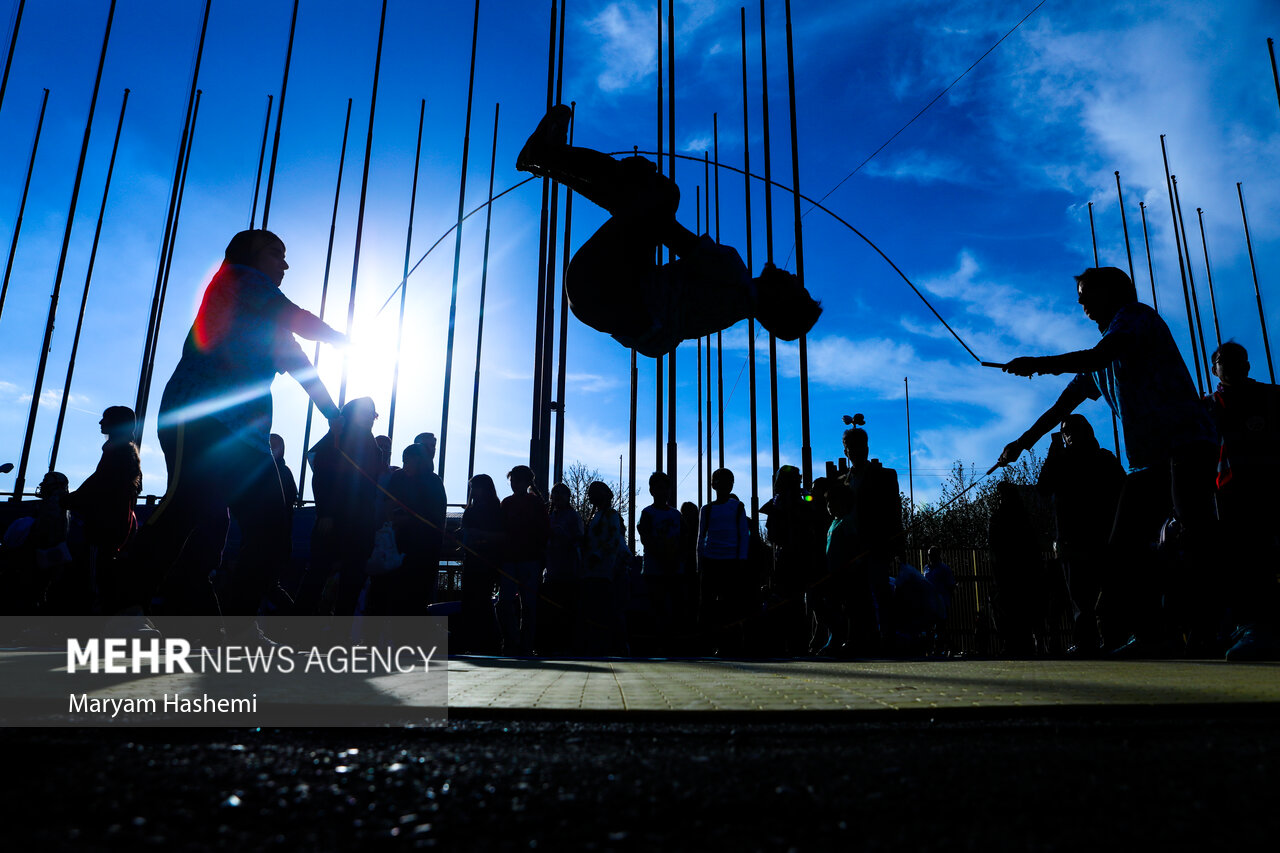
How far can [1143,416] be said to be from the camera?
11.3 feet

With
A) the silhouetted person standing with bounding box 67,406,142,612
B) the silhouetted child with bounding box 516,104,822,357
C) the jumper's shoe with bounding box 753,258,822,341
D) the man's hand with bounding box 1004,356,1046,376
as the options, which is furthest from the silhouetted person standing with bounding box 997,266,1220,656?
the silhouetted person standing with bounding box 67,406,142,612

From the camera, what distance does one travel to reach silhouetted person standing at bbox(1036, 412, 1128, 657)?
14.6 ft

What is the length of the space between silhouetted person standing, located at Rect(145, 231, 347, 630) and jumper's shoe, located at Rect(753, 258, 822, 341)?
1.87 m

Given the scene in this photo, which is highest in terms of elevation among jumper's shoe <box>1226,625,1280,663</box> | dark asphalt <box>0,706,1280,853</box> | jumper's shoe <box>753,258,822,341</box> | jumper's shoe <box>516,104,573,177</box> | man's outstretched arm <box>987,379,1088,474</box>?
jumper's shoe <box>516,104,573,177</box>

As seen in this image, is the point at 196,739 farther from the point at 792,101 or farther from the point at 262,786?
the point at 792,101

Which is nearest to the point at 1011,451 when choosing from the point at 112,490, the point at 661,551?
the point at 661,551

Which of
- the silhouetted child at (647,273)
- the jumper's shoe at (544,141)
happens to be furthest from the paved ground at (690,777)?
the jumper's shoe at (544,141)

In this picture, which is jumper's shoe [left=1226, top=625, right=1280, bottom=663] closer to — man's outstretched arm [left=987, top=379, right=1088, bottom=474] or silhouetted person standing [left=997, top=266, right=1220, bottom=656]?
silhouetted person standing [left=997, top=266, right=1220, bottom=656]

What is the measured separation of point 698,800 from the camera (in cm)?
91

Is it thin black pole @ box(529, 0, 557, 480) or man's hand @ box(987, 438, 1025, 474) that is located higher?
thin black pole @ box(529, 0, 557, 480)

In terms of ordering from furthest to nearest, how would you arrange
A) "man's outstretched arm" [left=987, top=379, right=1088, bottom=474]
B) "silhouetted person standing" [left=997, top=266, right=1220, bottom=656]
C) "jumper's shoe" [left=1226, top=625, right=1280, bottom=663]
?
"man's outstretched arm" [left=987, top=379, right=1088, bottom=474]
"silhouetted person standing" [left=997, top=266, right=1220, bottom=656]
"jumper's shoe" [left=1226, top=625, right=1280, bottom=663]

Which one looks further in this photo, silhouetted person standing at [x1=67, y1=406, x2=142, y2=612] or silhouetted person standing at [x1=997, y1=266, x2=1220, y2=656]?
silhouetted person standing at [x1=67, y1=406, x2=142, y2=612]

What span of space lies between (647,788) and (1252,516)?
346 centimetres

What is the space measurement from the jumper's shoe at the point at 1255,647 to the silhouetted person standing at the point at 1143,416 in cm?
25
